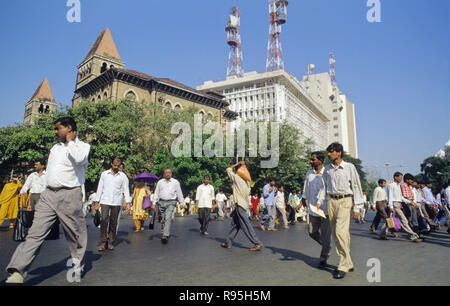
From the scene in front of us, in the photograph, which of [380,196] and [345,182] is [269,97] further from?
[345,182]

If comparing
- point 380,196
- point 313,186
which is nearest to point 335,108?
point 380,196

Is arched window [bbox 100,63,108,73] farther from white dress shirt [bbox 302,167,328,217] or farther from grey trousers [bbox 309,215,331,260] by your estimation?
grey trousers [bbox 309,215,331,260]

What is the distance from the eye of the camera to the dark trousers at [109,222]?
6.37 meters

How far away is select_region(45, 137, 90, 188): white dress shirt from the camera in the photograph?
3.96m

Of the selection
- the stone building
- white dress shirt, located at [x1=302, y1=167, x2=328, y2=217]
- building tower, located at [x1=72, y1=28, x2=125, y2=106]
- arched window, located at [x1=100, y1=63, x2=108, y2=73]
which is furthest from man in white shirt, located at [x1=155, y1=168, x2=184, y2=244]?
arched window, located at [x1=100, y1=63, x2=108, y2=73]

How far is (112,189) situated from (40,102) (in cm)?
7055

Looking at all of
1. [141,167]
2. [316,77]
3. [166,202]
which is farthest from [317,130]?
[166,202]

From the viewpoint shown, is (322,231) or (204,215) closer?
(322,231)

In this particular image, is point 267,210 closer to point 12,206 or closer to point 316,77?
point 12,206

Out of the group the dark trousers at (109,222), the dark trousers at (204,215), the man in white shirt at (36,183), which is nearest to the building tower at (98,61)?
the man in white shirt at (36,183)

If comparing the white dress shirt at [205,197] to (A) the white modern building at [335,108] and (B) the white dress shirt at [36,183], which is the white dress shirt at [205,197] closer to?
(B) the white dress shirt at [36,183]

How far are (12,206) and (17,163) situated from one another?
22451 millimetres

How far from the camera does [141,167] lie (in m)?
29.8

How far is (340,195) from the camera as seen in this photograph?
4590 millimetres
